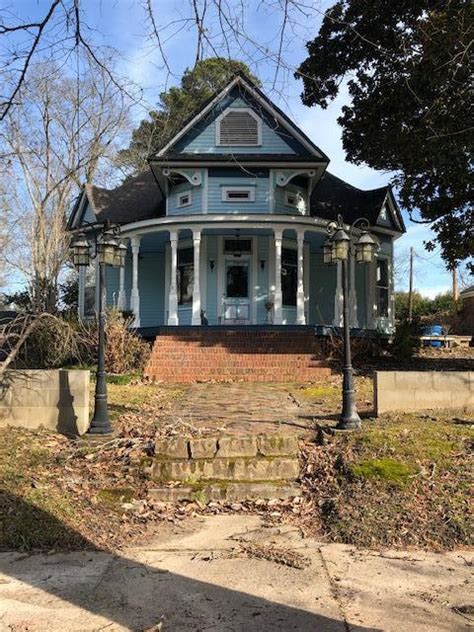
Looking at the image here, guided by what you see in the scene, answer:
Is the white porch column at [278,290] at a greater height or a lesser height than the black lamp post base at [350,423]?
greater

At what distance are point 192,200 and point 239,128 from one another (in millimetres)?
2806

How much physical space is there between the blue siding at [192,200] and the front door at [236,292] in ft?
6.60

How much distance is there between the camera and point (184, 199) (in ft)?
63.1

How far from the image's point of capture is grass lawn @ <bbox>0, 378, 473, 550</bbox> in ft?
17.0

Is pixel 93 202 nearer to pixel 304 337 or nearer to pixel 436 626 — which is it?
pixel 304 337

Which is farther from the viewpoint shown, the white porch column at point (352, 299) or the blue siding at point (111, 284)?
the blue siding at point (111, 284)

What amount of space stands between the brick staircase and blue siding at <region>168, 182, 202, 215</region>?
4649 mm

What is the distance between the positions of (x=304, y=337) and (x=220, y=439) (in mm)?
9328

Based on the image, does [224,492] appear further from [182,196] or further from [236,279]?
[182,196]

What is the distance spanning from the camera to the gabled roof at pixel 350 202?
20.9 meters

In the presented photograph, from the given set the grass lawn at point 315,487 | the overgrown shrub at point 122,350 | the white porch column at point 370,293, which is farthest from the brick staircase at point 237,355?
the grass lawn at point 315,487

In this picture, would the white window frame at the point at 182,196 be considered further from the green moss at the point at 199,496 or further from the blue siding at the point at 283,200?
the green moss at the point at 199,496

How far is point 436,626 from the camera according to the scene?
11.6ft

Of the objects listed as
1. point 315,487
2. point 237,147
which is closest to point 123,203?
point 237,147
